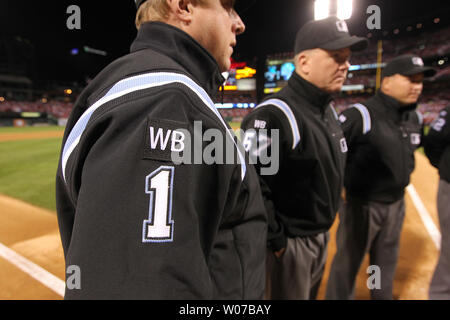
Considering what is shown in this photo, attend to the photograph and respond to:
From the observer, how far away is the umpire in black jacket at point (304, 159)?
68.9 inches

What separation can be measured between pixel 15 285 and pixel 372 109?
373cm

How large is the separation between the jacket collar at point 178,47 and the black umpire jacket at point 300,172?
98 centimetres

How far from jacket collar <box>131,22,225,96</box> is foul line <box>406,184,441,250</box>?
408 cm

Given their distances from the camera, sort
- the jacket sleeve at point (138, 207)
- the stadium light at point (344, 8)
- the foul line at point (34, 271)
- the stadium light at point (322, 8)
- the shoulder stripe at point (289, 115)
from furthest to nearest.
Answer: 1. the stadium light at point (322, 8)
2. the stadium light at point (344, 8)
3. the foul line at point (34, 271)
4. the shoulder stripe at point (289, 115)
5. the jacket sleeve at point (138, 207)

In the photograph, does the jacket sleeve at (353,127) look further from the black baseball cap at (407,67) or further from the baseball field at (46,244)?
the baseball field at (46,244)

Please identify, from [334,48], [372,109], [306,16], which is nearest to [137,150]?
[334,48]

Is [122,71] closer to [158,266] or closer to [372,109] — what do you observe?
[158,266]

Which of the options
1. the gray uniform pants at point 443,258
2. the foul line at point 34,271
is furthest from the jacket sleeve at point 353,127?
the foul line at point 34,271

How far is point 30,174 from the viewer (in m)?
6.99

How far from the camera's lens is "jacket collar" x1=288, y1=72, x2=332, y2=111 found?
1876 millimetres

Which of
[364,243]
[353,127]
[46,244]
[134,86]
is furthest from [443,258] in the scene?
[46,244]

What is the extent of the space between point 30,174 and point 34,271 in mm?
5443

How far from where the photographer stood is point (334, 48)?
1.86 metres

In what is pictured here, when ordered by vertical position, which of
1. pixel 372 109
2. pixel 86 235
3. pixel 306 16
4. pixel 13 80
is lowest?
pixel 86 235
